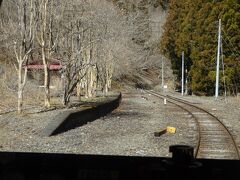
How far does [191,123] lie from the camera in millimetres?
21141

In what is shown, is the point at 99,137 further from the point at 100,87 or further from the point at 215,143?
the point at 100,87

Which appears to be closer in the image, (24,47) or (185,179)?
(185,179)

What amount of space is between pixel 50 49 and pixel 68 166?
23.3 metres

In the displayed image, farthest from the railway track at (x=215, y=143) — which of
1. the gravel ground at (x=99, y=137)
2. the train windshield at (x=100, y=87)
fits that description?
the gravel ground at (x=99, y=137)

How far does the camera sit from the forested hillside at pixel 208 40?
4559 centimetres

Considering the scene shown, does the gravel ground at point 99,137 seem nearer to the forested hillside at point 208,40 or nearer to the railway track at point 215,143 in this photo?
the railway track at point 215,143

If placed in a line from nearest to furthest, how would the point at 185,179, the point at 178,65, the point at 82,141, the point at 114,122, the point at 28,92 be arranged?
the point at 185,179, the point at 82,141, the point at 114,122, the point at 28,92, the point at 178,65

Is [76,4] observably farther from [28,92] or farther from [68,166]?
[68,166]

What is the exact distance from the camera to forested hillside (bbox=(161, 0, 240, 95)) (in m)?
45.6

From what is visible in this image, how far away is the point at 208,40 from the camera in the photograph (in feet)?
160

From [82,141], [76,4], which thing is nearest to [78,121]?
[82,141]

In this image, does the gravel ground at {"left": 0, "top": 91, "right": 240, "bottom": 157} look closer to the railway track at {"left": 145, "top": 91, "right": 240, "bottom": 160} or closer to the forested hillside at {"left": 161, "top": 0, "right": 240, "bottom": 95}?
the railway track at {"left": 145, "top": 91, "right": 240, "bottom": 160}

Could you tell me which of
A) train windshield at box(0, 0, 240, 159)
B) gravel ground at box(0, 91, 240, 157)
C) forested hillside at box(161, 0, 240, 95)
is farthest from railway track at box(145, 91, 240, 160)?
forested hillside at box(161, 0, 240, 95)

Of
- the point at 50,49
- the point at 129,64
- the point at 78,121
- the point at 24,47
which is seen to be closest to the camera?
the point at 78,121
